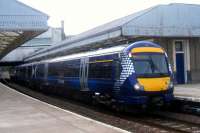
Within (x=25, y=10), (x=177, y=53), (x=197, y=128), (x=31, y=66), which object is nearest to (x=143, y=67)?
(x=197, y=128)

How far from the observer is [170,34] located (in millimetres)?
27984

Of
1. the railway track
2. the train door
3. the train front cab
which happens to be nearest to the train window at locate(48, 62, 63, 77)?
the train door

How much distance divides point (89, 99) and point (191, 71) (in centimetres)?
1095

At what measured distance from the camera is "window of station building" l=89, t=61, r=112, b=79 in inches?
724

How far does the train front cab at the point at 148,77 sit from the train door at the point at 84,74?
4.43 m

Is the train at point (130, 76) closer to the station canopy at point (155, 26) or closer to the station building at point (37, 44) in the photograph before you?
the station canopy at point (155, 26)

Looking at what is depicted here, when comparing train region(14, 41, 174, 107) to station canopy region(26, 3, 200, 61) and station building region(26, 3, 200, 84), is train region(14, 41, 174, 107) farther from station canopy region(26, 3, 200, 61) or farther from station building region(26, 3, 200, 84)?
station building region(26, 3, 200, 84)

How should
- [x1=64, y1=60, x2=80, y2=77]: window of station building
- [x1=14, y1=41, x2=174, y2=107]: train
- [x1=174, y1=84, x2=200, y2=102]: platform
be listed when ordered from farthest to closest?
[x1=64, y1=60, x2=80, y2=77]: window of station building < [x1=174, y1=84, x2=200, y2=102]: platform < [x1=14, y1=41, x2=174, y2=107]: train

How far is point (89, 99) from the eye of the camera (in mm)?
21406

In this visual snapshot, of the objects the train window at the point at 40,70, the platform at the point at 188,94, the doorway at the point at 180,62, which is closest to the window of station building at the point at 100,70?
the platform at the point at 188,94

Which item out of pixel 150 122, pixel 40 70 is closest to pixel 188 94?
pixel 150 122

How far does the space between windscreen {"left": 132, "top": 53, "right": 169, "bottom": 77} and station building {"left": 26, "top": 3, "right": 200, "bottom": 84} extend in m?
8.42

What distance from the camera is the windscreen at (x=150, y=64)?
667 inches

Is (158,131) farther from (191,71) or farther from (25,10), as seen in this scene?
(191,71)
